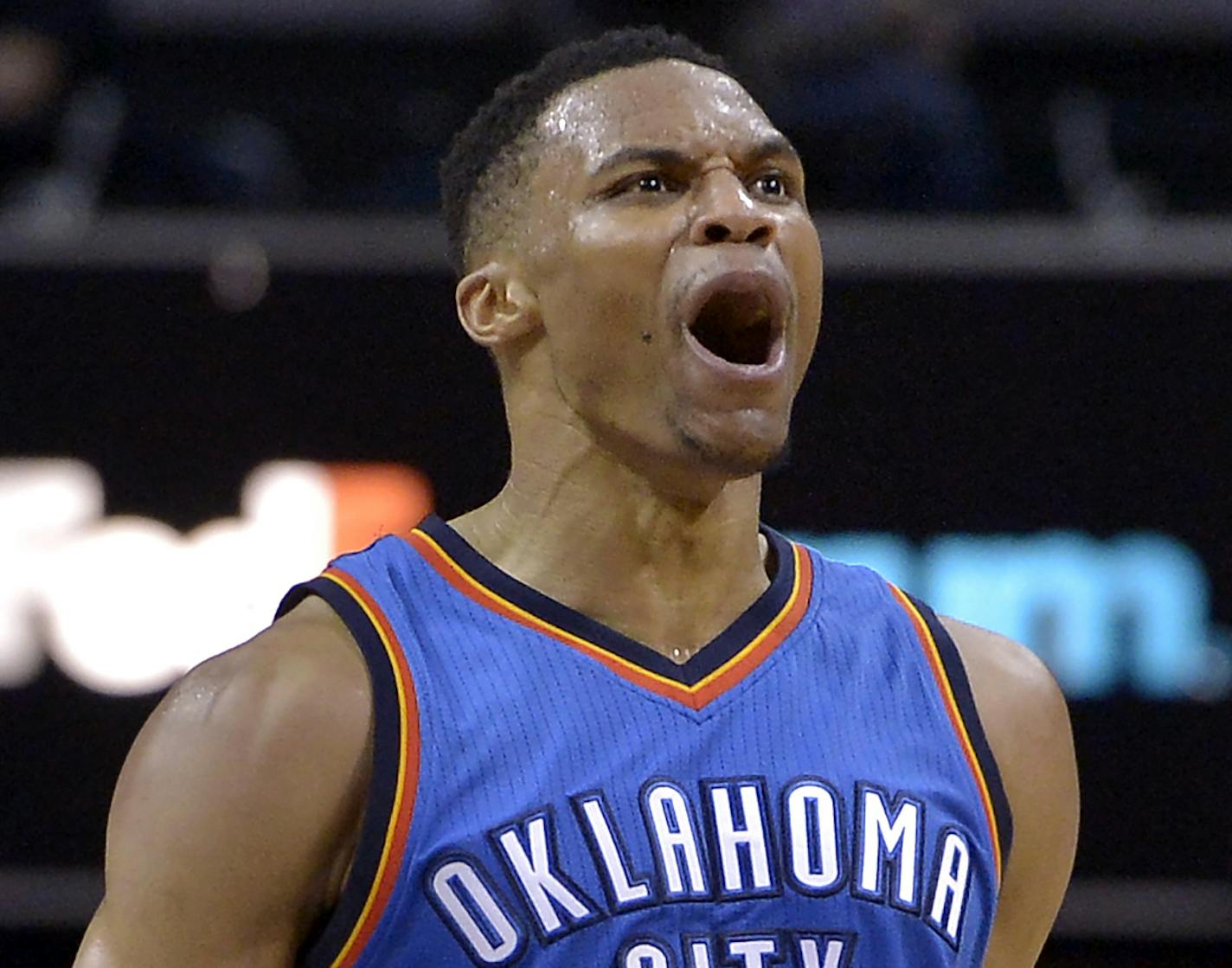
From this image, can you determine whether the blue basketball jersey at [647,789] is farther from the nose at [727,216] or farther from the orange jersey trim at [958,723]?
the nose at [727,216]

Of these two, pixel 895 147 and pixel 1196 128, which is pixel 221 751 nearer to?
pixel 895 147

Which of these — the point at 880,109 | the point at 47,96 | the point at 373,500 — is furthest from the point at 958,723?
the point at 47,96

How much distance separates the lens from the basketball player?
7.48ft

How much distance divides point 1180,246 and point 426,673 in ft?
9.93

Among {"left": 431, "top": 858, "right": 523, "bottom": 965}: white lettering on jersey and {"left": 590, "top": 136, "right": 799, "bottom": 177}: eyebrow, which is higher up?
{"left": 590, "top": 136, "right": 799, "bottom": 177}: eyebrow

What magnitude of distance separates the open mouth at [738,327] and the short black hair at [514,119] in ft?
0.96

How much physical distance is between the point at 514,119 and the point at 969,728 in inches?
36.1

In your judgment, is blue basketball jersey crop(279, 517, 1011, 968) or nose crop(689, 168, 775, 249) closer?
blue basketball jersey crop(279, 517, 1011, 968)

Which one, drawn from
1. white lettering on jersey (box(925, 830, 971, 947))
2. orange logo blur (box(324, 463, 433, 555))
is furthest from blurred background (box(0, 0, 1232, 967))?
white lettering on jersey (box(925, 830, 971, 947))

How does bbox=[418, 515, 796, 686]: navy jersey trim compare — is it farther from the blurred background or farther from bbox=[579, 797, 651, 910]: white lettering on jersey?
the blurred background

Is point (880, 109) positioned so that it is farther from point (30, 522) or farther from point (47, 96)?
point (30, 522)

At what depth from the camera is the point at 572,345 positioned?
8.43ft

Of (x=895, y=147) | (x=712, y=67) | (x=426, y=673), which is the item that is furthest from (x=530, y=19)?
(x=426, y=673)

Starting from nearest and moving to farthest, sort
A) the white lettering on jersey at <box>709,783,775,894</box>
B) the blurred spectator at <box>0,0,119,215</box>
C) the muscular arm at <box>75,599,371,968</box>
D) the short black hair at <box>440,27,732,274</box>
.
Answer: the muscular arm at <box>75,599,371,968</box> < the white lettering on jersey at <box>709,783,775,894</box> < the short black hair at <box>440,27,732,274</box> < the blurred spectator at <box>0,0,119,215</box>
